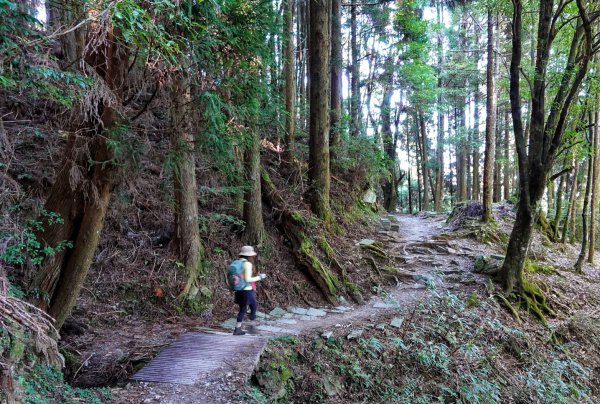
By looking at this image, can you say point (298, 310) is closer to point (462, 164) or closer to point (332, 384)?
point (332, 384)

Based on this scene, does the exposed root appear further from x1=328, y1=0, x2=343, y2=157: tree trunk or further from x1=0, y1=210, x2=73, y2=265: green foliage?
x1=0, y1=210, x2=73, y2=265: green foliage

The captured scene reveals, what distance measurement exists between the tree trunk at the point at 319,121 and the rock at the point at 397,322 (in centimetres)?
361

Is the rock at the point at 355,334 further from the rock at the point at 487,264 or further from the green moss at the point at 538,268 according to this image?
the green moss at the point at 538,268

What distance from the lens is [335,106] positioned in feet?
40.8

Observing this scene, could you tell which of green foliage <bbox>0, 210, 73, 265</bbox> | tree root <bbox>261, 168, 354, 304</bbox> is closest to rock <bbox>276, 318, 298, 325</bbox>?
tree root <bbox>261, 168, 354, 304</bbox>

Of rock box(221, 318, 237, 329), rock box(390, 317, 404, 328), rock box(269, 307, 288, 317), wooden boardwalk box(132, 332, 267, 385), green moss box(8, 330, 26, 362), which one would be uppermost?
green moss box(8, 330, 26, 362)

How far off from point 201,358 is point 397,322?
3803 millimetres

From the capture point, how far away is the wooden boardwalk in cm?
415

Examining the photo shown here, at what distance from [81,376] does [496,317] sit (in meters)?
7.73

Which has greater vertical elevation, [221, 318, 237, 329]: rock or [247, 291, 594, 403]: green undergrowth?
[221, 318, 237, 329]: rock

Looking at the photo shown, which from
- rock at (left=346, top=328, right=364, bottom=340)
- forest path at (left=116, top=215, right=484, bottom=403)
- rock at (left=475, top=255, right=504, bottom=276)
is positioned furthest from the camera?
rock at (left=475, top=255, right=504, bottom=276)

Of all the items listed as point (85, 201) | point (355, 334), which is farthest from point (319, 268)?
point (85, 201)

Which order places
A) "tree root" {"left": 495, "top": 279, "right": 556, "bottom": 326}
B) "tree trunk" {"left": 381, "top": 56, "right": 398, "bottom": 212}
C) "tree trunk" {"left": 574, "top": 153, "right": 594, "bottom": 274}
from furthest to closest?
"tree trunk" {"left": 381, "top": 56, "right": 398, "bottom": 212} → "tree trunk" {"left": 574, "top": 153, "right": 594, "bottom": 274} → "tree root" {"left": 495, "top": 279, "right": 556, "bottom": 326}

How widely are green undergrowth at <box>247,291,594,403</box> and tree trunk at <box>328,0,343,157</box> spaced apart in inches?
238
